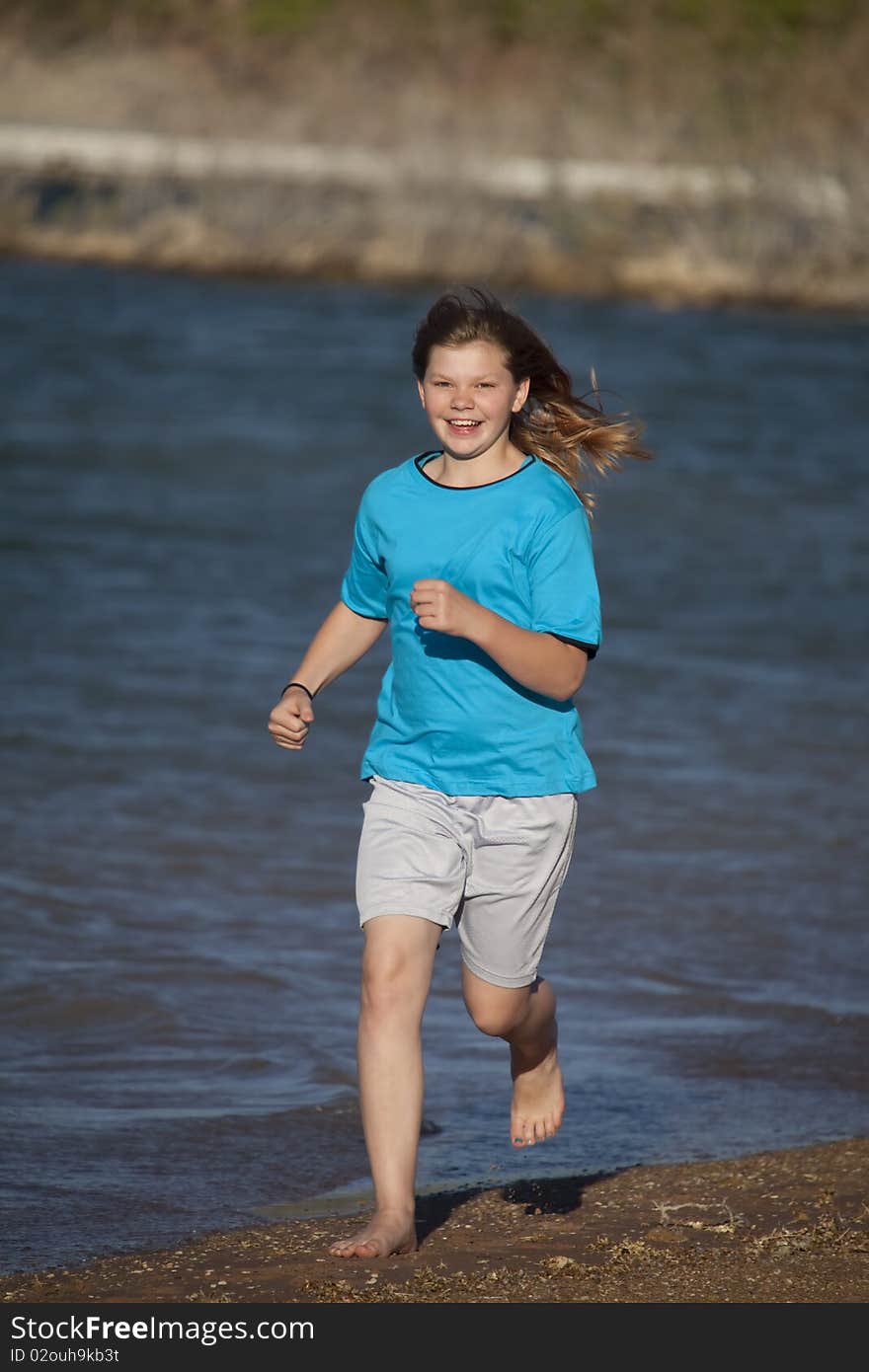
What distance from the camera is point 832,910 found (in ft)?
18.5

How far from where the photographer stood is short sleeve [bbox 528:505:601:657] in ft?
11.0

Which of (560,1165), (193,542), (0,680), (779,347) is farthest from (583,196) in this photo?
(560,1165)

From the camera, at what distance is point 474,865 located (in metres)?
3.40

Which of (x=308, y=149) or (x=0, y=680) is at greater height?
(x=308, y=149)

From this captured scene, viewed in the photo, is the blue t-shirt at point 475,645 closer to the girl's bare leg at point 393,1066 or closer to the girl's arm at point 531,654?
the girl's arm at point 531,654

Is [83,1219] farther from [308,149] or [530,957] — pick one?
[308,149]

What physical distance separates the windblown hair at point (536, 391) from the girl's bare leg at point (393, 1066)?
0.80 m

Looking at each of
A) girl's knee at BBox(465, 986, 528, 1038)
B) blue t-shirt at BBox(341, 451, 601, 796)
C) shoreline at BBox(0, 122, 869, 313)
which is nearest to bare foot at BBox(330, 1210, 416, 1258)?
girl's knee at BBox(465, 986, 528, 1038)

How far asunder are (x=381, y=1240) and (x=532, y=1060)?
544 mm

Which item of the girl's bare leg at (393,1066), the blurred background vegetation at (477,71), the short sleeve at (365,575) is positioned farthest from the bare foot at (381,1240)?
the blurred background vegetation at (477,71)

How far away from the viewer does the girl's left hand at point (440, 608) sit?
3.11 meters

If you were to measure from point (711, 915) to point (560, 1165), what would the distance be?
167 cm

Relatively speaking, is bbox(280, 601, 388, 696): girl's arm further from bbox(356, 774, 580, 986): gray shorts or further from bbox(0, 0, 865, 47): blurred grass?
bbox(0, 0, 865, 47): blurred grass

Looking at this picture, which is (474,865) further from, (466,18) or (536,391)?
(466,18)
